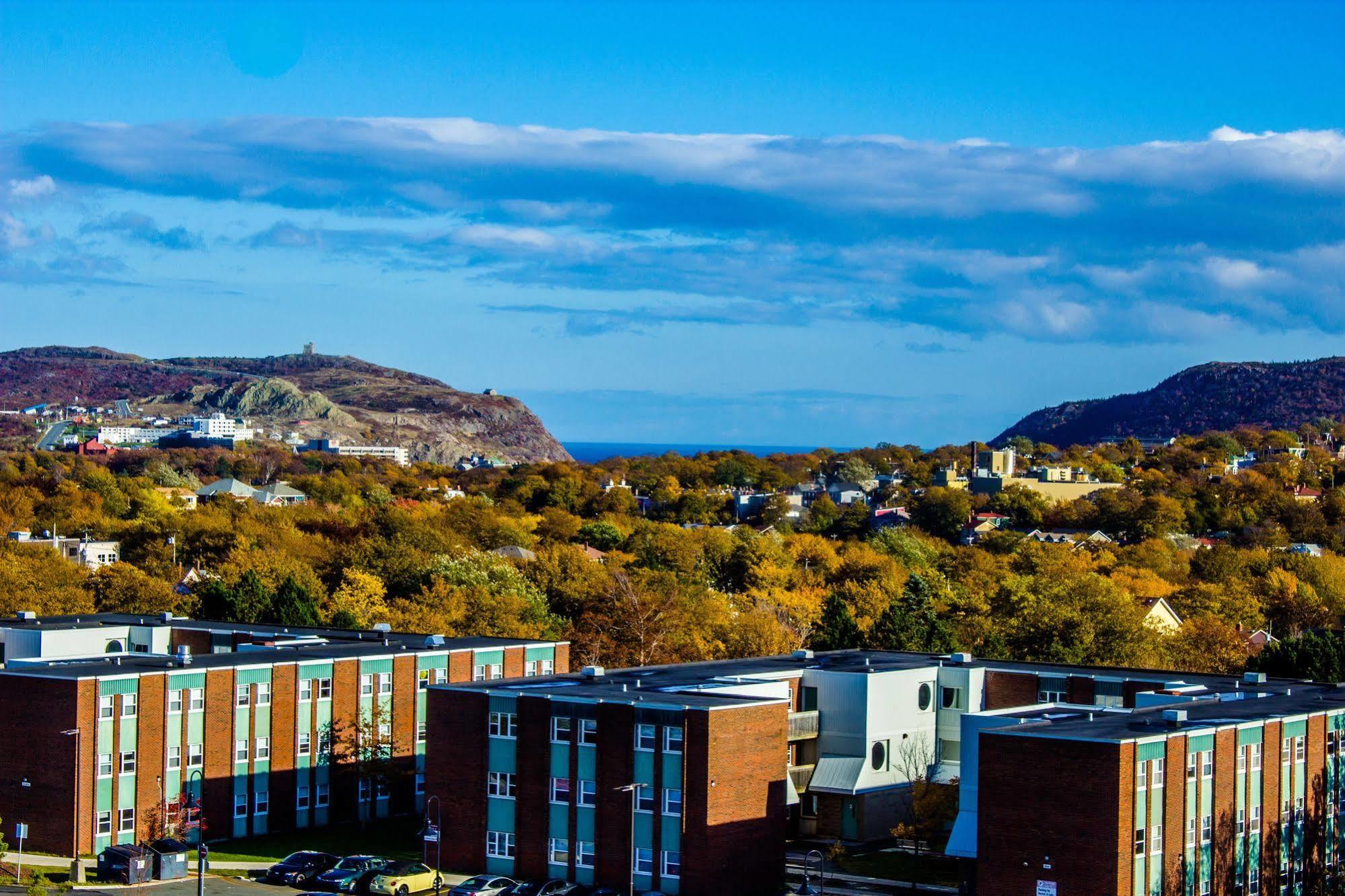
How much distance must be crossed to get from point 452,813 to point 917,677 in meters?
18.5

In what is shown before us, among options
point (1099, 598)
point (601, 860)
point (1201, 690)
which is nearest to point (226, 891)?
point (601, 860)

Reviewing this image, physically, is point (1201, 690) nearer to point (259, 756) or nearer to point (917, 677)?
point (917, 677)

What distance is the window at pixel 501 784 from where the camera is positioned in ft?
168

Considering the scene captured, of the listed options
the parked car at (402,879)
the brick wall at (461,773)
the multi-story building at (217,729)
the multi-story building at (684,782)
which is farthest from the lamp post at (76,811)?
the multi-story building at (684,782)

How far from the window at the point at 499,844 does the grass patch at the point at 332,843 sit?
444 cm

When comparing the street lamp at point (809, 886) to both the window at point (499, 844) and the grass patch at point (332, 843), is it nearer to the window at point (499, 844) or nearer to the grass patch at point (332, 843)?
the window at point (499, 844)

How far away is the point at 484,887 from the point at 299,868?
6.33 meters

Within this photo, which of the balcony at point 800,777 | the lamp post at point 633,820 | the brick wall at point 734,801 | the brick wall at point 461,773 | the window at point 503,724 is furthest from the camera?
the balcony at point 800,777

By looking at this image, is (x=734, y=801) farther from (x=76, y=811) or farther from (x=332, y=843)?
(x=76, y=811)

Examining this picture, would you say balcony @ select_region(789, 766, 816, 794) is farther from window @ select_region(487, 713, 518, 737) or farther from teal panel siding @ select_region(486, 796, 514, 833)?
window @ select_region(487, 713, 518, 737)

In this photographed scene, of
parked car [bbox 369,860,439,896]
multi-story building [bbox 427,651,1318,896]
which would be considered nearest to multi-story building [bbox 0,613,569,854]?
multi-story building [bbox 427,651,1318,896]

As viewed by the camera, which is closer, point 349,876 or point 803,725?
point 349,876

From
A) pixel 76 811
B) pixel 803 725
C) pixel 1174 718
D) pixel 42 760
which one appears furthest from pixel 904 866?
pixel 42 760

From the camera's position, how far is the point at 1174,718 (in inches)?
1826
